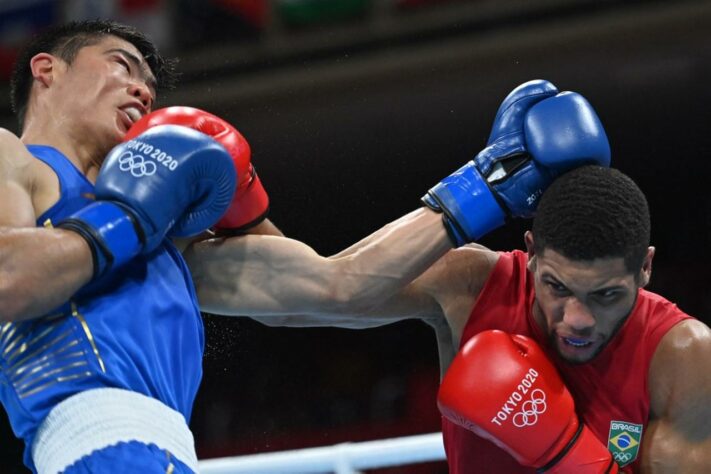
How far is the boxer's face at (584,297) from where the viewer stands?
212cm

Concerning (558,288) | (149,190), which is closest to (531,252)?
(558,288)

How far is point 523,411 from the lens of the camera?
2197 mm

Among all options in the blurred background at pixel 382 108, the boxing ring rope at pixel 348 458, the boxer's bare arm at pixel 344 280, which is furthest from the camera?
the blurred background at pixel 382 108

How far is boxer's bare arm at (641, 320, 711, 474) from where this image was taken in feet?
7.29

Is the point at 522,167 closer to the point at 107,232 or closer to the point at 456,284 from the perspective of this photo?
the point at 456,284

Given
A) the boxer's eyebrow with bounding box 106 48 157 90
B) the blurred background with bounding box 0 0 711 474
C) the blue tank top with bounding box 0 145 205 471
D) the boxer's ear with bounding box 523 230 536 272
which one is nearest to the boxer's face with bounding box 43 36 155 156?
the boxer's eyebrow with bounding box 106 48 157 90

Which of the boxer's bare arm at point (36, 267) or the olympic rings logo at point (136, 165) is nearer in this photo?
the boxer's bare arm at point (36, 267)

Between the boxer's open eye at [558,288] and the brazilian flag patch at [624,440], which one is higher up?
the boxer's open eye at [558,288]

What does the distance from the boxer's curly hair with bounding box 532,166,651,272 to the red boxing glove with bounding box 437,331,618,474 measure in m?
0.30

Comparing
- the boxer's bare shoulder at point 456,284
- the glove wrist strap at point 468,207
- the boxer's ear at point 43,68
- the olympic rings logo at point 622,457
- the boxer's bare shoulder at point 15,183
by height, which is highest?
the boxer's ear at point 43,68

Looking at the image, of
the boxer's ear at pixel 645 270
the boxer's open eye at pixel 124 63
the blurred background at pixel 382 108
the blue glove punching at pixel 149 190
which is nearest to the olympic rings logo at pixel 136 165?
the blue glove punching at pixel 149 190

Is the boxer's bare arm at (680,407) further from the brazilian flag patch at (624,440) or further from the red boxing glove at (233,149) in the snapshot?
the red boxing glove at (233,149)

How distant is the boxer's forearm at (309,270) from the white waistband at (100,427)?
0.60 meters

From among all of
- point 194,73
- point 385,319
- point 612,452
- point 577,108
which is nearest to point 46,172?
point 385,319
